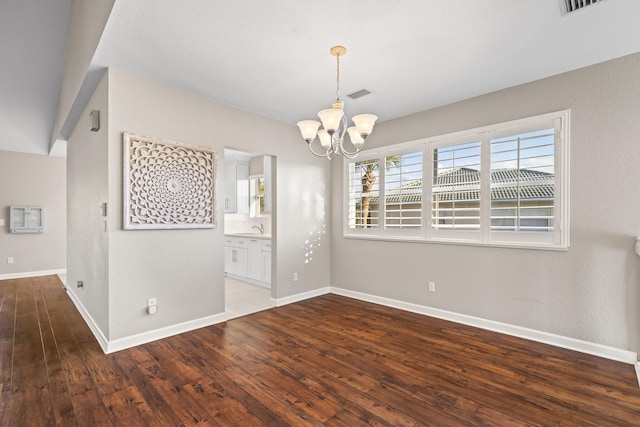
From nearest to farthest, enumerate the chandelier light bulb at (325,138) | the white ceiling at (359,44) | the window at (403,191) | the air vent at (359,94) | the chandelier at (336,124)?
the white ceiling at (359,44) → the chandelier at (336,124) → the chandelier light bulb at (325,138) → the air vent at (359,94) → the window at (403,191)

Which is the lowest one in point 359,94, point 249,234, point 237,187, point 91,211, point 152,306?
point 152,306

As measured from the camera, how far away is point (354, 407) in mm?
2066

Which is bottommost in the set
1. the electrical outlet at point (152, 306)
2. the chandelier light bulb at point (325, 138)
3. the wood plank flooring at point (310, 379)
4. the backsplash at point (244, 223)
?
the wood plank flooring at point (310, 379)

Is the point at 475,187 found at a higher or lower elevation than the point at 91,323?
higher

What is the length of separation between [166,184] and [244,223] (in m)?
3.88

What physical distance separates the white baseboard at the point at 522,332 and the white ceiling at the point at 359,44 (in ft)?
8.57

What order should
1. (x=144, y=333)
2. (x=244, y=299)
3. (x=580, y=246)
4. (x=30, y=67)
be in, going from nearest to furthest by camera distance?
(x=580, y=246) < (x=144, y=333) < (x=30, y=67) < (x=244, y=299)

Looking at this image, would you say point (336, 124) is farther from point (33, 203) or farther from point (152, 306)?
point (33, 203)

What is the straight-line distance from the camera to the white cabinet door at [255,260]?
5.45 metres

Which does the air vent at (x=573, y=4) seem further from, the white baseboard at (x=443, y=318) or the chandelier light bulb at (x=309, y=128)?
the white baseboard at (x=443, y=318)

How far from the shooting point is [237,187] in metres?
6.75

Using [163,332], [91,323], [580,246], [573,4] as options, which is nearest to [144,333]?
[163,332]

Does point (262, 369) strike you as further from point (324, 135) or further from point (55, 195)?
point (55, 195)

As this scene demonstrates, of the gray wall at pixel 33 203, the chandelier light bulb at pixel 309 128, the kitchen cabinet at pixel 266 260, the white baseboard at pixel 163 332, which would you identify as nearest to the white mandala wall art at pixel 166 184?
the white baseboard at pixel 163 332
